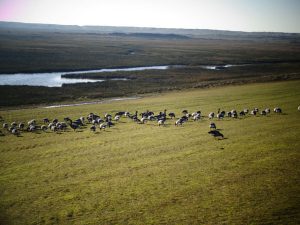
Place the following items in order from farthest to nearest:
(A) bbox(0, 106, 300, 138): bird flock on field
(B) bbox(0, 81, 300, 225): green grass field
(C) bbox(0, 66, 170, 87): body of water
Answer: (C) bbox(0, 66, 170, 87): body of water
(A) bbox(0, 106, 300, 138): bird flock on field
(B) bbox(0, 81, 300, 225): green grass field

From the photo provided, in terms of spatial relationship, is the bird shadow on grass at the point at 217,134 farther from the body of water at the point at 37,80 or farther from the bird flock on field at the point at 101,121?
the body of water at the point at 37,80

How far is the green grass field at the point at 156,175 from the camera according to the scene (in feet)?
56.9

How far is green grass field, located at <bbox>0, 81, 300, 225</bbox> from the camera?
56.9ft

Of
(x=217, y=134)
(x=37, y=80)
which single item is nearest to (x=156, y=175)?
(x=217, y=134)

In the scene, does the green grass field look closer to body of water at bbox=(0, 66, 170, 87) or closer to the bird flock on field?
the bird flock on field

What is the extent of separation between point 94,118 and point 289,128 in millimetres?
25633

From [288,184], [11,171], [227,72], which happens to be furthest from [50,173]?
[227,72]

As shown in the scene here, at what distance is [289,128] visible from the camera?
1286 inches

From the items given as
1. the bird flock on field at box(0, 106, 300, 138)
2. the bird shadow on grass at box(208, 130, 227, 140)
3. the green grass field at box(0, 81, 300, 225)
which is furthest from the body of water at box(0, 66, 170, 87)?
the bird shadow on grass at box(208, 130, 227, 140)

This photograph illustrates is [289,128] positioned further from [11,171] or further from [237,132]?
[11,171]

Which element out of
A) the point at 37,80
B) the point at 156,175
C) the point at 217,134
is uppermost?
the point at 37,80

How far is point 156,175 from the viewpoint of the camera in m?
22.5

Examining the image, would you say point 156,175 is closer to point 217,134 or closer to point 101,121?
point 217,134

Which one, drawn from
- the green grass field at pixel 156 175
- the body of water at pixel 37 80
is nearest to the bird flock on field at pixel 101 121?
the green grass field at pixel 156 175
